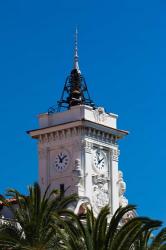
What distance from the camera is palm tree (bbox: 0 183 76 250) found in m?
83.7

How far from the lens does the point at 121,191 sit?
12612 centimetres

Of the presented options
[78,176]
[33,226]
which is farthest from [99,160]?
[33,226]

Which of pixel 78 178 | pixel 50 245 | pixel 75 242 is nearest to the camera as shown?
pixel 75 242

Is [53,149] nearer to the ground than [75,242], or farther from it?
farther from it

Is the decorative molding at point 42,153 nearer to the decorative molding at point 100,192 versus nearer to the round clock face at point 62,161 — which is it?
the round clock face at point 62,161

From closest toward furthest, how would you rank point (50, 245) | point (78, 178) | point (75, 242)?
1. point (75, 242)
2. point (50, 245)
3. point (78, 178)

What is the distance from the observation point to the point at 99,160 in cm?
12344

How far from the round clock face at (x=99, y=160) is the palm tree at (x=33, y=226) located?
35323 millimetres

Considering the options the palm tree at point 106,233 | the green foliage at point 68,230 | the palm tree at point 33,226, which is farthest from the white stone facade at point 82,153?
the palm tree at point 106,233

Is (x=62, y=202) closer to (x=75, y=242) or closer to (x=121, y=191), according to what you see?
(x=75, y=242)

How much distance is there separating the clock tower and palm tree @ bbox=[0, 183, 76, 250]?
102ft

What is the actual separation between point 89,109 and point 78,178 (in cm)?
740

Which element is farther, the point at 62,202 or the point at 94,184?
the point at 94,184

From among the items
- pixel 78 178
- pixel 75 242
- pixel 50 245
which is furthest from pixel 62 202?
pixel 78 178
